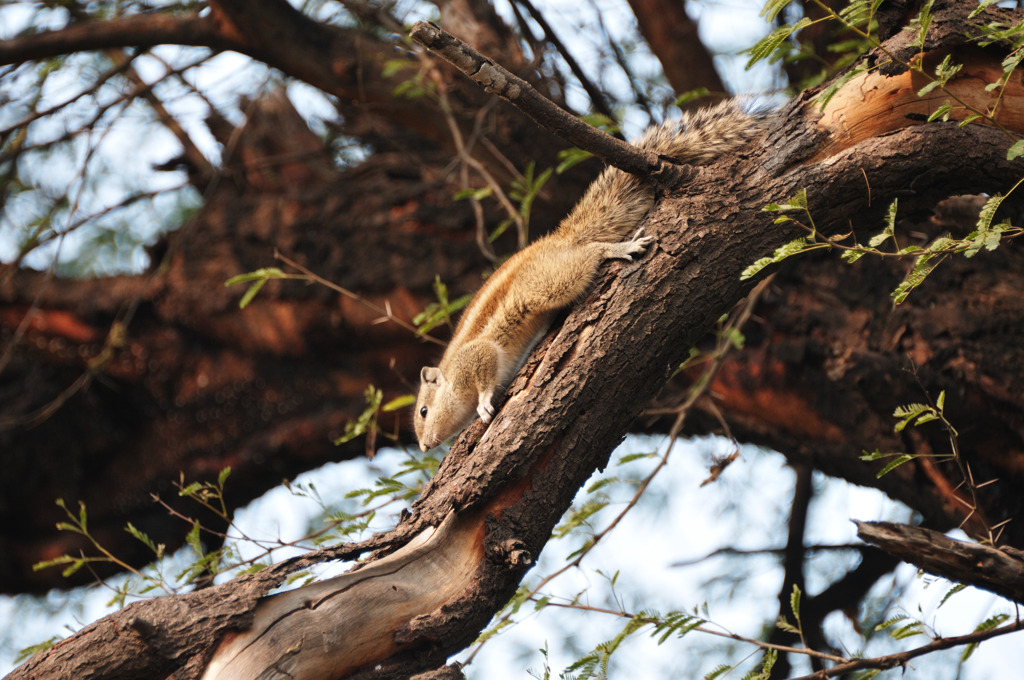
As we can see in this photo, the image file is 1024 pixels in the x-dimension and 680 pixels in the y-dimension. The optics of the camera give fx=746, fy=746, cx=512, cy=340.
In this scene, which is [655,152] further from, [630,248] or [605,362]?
[605,362]

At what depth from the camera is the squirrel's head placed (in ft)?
13.0

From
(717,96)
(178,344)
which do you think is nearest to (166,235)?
(178,344)

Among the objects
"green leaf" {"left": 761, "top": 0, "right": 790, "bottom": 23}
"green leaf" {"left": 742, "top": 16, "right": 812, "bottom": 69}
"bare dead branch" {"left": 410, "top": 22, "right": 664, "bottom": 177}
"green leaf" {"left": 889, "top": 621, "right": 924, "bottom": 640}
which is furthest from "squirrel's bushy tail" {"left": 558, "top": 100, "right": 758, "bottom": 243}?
"green leaf" {"left": 889, "top": 621, "right": 924, "bottom": 640}

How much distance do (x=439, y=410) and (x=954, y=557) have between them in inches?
96.4

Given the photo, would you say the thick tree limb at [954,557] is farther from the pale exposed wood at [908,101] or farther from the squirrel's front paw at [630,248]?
the pale exposed wood at [908,101]

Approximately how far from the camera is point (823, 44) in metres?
4.84

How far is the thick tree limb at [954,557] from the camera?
2.43 metres

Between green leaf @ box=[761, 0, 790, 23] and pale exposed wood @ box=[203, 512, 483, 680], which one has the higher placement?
green leaf @ box=[761, 0, 790, 23]

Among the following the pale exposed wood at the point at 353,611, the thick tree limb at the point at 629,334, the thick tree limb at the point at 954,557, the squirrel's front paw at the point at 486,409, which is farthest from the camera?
the squirrel's front paw at the point at 486,409

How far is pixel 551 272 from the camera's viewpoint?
3260 mm

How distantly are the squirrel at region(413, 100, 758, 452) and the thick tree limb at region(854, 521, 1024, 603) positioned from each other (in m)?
1.31

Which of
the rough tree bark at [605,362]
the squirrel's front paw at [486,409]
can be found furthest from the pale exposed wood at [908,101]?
the squirrel's front paw at [486,409]

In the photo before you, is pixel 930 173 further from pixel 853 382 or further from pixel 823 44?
pixel 823 44

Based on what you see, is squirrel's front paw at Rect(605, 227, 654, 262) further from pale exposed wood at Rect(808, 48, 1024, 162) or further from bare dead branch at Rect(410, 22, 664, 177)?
pale exposed wood at Rect(808, 48, 1024, 162)
